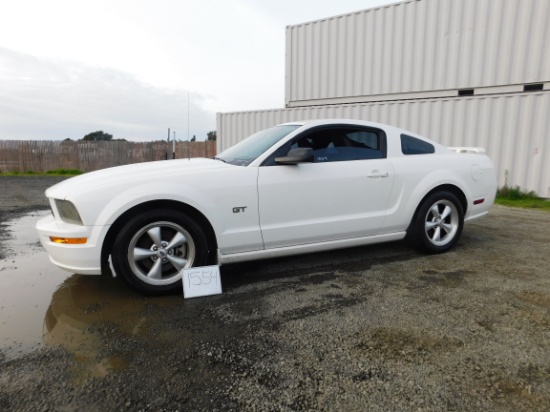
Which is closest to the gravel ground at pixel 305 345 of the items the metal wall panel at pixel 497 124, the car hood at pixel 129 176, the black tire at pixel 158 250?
the black tire at pixel 158 250

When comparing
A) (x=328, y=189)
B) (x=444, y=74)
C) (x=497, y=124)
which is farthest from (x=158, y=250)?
(x=444, y=74)

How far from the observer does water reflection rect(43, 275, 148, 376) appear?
204 centimetres

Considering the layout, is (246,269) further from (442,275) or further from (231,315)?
(442,275)

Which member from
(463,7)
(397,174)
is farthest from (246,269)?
(463,7)

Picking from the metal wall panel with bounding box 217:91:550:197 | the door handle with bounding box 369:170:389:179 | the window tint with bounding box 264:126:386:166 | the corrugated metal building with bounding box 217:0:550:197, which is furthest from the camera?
the corrugated metal building with bounding box 217:0:550:197

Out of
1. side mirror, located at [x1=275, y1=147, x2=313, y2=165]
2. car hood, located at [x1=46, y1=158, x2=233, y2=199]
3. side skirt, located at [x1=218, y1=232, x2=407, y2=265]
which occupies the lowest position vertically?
side skirt, located at [x1=218, y1=232, x2=407, y2=265]

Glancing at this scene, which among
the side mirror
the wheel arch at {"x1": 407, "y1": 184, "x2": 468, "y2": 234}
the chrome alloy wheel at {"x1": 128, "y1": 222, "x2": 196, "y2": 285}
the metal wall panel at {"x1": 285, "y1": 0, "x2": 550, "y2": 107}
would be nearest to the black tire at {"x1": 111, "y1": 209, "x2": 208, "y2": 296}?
the chrome alloy wheel at {"x1": 128, "y1": 222, "x2": 196, "y2": 285}

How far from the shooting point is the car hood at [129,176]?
106 inches

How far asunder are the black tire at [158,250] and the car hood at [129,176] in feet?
0.91

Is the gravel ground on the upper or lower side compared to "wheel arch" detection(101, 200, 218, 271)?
lower

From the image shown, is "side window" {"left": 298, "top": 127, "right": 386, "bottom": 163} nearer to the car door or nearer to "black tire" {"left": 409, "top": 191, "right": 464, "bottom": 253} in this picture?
the car door

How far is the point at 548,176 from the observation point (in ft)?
25.3

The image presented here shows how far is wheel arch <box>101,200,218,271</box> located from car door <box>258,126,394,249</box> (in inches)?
17.4

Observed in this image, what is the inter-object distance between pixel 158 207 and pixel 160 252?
35 centimetres
